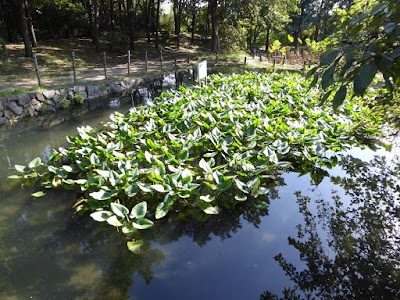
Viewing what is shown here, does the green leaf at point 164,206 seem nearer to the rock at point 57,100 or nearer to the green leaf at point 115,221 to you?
the green leaf at point 115,221

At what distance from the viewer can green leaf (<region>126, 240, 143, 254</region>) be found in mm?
2451

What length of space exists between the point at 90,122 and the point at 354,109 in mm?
6475

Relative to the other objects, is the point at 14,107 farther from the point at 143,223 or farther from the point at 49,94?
the point at 143,223

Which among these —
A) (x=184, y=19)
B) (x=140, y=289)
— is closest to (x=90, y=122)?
(x=140, y=289)

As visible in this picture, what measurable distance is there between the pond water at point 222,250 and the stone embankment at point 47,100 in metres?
4.01

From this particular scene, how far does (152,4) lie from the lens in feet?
75.0

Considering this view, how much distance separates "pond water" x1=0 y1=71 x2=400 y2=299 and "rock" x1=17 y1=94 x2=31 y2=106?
4.26 meters

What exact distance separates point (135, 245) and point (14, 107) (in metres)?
6.42

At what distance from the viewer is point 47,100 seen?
25.2ft

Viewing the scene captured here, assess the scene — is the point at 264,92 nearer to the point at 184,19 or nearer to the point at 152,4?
the point at 152,4

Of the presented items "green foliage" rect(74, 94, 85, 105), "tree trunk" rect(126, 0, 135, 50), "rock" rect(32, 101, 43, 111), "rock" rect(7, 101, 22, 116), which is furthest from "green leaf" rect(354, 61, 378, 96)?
"tree trunk" rect(126, 0, 135, 50)

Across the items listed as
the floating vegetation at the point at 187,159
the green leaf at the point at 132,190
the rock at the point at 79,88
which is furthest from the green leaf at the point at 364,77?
the rock at the point at 79,88

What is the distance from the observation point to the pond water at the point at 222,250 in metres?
2.19

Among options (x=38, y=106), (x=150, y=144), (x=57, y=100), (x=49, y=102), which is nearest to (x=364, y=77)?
(x=150, y=144)
